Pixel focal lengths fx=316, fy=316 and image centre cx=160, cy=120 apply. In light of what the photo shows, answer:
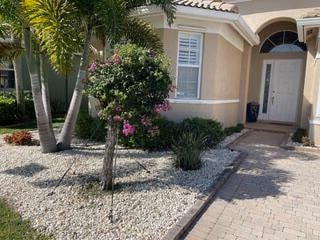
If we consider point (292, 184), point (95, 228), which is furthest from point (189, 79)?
point (95, 228)

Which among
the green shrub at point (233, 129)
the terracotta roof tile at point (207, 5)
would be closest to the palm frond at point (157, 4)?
the terracotta roof tile at point (207, 5)

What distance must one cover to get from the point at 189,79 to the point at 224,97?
2.02 m

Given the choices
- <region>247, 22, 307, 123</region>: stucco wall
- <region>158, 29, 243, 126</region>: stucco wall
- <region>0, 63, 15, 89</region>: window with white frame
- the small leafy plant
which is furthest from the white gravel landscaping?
<region>0, 63, 15, 89</region>: window with white frame

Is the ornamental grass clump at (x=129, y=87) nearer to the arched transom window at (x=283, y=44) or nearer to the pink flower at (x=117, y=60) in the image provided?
the pink flower at (x=117, y=60)

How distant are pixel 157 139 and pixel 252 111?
24.9 feet

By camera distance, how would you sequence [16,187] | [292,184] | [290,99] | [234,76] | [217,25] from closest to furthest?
[16,187] → [292,184] → [217,25] → [234,76] → [290,99]

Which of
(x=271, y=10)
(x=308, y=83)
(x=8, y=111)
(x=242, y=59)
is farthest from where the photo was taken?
(x=271, y=10)

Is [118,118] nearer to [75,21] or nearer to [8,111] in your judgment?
[75,21]

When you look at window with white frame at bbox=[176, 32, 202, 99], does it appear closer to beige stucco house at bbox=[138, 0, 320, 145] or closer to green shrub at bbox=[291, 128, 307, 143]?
beige stucco house at bbox=[138, 0, 320, 145]

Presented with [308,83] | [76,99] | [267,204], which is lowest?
[267,204]

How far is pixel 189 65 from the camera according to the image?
9695 millimetres

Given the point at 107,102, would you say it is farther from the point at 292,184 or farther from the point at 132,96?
the point at 292,184

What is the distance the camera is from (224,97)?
36.8ft

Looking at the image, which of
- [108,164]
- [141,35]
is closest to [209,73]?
[141,35]
